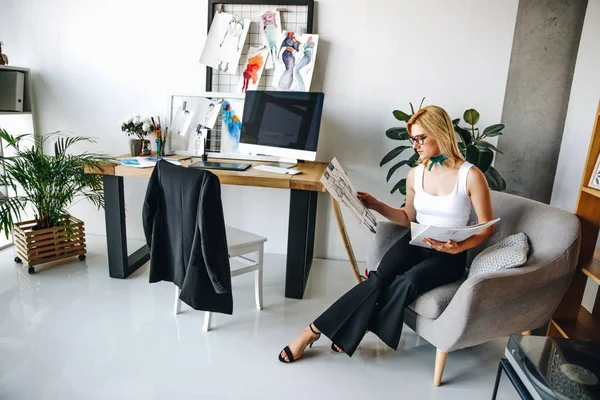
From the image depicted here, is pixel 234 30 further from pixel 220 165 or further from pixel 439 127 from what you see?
pixel 439 127

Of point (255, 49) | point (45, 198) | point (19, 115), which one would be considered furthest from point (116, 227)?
point (255, 49)

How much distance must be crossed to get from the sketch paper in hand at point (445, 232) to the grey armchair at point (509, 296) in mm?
180

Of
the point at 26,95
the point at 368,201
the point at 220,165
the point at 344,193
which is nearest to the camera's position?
the point at 344,193

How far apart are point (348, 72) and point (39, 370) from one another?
2396 mm

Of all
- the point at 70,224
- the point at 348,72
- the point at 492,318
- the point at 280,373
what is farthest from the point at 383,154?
the point at 70,224

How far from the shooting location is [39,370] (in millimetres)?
1697

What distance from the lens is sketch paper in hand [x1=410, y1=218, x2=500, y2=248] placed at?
1545 millimetres

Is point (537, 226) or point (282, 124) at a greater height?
point (282, 124)

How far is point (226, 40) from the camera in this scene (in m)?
2.74

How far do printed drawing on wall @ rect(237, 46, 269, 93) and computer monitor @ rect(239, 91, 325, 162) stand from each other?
280 millimetres

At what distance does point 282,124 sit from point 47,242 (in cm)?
175

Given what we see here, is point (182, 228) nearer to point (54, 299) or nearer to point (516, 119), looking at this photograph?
point (54, 299)

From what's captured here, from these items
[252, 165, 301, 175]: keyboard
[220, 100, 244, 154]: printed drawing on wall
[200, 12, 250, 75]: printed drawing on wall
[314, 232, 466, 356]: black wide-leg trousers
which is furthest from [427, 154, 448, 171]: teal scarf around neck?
[200, 12, 250, 75]: printed drawing on wall

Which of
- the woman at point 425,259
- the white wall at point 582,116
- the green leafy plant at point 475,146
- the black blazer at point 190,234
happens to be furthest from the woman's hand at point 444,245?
the white wall at point 582,116
